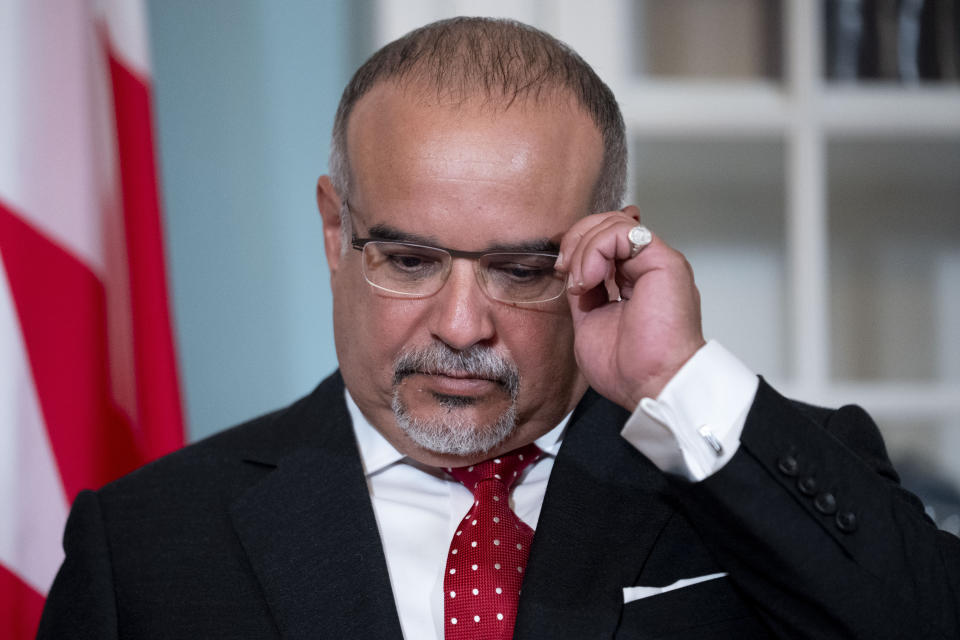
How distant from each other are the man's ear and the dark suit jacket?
21 centimetres

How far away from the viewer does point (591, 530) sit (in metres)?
1.25

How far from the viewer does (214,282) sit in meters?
2.11

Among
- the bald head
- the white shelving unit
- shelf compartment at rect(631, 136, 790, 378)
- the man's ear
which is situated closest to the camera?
the bald head

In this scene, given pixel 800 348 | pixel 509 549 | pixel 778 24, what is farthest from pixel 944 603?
pixel 778 24

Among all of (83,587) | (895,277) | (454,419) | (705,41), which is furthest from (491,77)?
(895,277)

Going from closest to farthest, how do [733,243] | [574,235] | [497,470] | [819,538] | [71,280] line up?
[819,538], [574,235], [497,470], [71,280], [733,243]

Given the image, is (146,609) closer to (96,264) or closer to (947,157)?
(96,264)

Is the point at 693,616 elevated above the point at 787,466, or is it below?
below

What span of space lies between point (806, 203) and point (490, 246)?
1192 mm

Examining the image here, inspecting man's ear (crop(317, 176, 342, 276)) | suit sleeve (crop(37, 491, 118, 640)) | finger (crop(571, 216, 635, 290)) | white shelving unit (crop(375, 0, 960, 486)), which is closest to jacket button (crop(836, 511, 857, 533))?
finger (crop(571, 216, 635, 290))

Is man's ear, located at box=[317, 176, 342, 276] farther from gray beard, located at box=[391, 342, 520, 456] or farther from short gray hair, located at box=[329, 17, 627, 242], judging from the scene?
gray beard, located at box=[391, 342, 520, 456]

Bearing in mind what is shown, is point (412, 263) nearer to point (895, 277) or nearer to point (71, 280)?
point (71, 280)

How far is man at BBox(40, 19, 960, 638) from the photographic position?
1.08 metres

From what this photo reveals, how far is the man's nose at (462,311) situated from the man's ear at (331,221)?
254 mm
